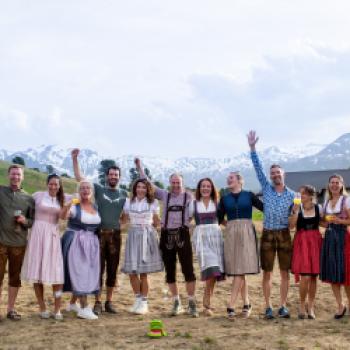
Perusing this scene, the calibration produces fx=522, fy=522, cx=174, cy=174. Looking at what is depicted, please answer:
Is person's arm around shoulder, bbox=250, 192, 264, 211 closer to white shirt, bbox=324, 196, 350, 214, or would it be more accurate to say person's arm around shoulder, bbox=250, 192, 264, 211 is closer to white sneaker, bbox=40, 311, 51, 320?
white shirt, bbox=324, 196, 350, 214

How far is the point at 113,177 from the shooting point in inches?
309

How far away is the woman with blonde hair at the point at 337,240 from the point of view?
24.2 feet

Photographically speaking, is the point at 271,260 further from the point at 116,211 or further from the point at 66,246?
the point at 66,246

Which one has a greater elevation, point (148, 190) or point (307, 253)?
point (148, 190)

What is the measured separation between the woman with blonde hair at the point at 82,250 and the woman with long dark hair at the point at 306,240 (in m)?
2.87

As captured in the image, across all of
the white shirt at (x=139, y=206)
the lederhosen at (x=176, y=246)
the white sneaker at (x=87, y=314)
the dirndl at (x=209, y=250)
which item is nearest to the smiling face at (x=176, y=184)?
the lederhosen at (x=176, y=246)

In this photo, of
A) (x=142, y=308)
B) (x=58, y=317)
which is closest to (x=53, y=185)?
(x=58, y=317)

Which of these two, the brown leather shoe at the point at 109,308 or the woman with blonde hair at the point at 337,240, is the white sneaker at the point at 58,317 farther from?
the woman with blonde hair at the point at 337,240

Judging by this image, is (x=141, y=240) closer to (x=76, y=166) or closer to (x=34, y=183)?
(x=76, y=166)

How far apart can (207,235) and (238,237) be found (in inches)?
17.8

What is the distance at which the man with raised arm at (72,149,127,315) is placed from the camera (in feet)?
25.8

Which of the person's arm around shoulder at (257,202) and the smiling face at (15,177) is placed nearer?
the smiling face at (15,177)

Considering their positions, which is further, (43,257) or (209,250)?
(209,250)

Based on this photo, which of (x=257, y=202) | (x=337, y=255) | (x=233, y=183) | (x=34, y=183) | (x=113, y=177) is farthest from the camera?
(x=34, y=183)
